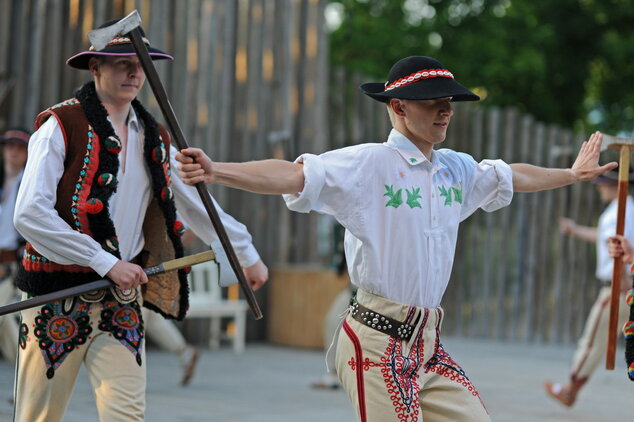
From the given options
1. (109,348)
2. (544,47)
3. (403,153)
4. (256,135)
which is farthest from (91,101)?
(544,47)

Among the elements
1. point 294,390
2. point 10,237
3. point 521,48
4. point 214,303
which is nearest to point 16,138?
point 10,237

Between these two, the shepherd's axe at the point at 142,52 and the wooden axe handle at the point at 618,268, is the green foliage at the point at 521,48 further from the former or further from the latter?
the shepherd's axe at the point at 142,52

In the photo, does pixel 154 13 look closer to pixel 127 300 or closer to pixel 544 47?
pixel 127 300

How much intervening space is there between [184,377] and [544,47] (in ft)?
56.5

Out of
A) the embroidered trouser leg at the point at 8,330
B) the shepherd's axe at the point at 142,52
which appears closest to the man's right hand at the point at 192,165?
the shepherd's axe at the point at 142,52

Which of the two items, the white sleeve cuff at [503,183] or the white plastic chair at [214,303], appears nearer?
the white sleeve cuff at [503,183]

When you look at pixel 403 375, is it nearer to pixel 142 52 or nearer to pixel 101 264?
pixel 101 264

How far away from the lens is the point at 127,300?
407cm

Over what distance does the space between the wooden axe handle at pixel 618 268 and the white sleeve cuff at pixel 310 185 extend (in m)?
1.67

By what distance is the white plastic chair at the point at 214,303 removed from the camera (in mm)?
10953

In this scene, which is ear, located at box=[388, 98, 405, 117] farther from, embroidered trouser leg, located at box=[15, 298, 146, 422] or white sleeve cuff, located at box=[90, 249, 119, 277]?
embroidered trouser leg, located at box=[15, 298, 146, 422]

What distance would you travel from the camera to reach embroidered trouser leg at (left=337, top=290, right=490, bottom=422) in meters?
3.67

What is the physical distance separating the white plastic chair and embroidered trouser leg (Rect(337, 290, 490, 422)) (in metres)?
7.15

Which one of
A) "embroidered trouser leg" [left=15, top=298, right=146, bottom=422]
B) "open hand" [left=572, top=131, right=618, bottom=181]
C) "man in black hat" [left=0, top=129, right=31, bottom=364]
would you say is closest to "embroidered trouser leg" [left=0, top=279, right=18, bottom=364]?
"man in black hat" [left=0, top=129, right=31, bottom=364]
